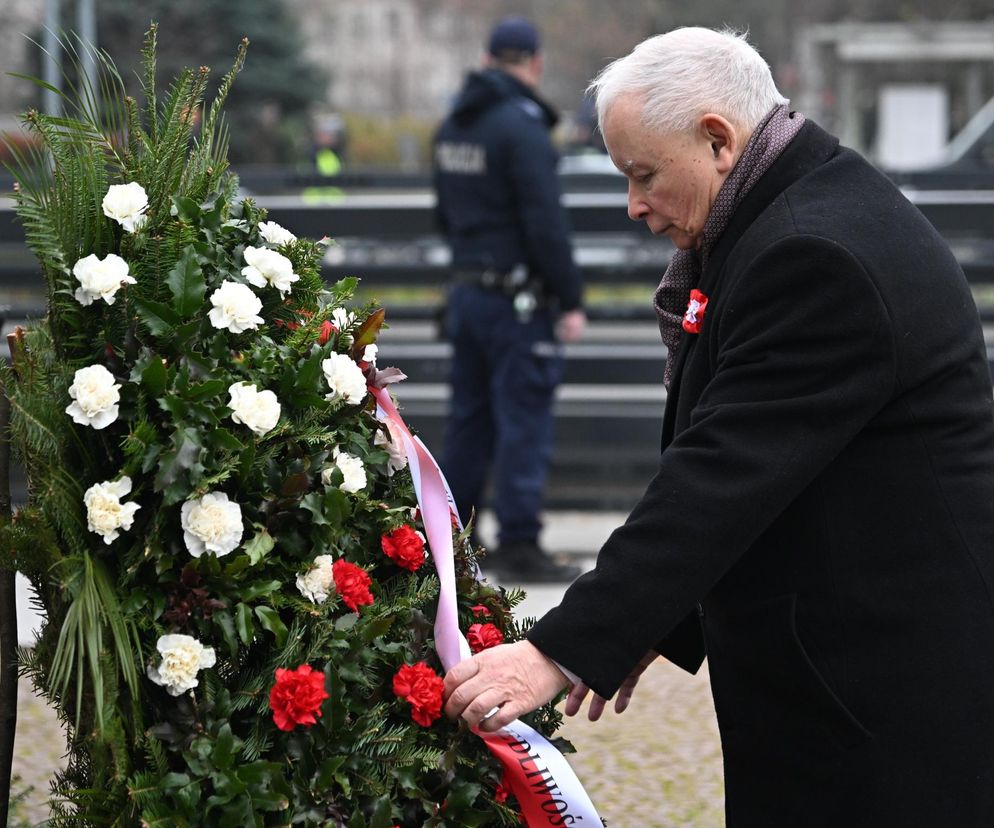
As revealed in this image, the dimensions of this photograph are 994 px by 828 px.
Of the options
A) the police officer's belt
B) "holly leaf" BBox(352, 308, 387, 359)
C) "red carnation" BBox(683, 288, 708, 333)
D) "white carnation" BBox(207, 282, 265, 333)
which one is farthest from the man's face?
the police officer's belt

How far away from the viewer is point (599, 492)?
323 inches

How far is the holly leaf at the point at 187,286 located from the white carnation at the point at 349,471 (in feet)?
1.06

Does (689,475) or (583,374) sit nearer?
(689,475)

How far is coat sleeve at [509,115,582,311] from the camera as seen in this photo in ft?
20.3

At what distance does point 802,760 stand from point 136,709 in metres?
0.98

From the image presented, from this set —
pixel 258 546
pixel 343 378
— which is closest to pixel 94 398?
pixel 258 546

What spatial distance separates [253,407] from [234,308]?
0.16 m

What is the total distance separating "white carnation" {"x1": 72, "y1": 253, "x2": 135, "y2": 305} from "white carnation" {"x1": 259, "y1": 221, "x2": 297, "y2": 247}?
0.33m

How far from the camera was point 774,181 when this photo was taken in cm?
226

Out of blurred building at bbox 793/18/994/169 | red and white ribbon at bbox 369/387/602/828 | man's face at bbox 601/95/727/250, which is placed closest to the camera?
man's face at bbox 601/95/727/250

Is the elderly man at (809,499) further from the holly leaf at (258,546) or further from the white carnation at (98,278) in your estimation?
the white carnation at (98,278)

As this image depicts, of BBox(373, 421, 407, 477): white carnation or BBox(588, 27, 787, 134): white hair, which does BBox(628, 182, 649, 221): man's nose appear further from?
BBox(373, 421, 407, 477): white carnation

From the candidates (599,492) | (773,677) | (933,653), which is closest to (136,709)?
(773,677)

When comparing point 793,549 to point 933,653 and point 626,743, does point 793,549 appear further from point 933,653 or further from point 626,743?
point 626,743
